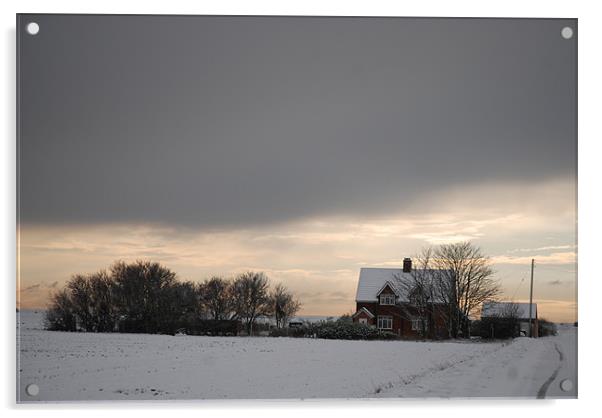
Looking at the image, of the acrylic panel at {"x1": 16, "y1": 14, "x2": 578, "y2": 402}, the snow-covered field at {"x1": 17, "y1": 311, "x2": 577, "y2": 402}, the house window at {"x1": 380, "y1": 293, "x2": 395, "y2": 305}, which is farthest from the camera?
the house window at {"x1": 380, "y1": 293, "x2": 395, "y2": 305}

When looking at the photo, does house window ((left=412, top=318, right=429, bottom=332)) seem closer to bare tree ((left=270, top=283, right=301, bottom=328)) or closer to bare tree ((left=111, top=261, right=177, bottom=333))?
bare tree ((left=270, top=283, right=301, bottom=328))

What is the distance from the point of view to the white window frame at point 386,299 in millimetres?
8211

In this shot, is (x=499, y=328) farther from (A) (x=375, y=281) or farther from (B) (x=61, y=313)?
(B) (x=61, y=313)

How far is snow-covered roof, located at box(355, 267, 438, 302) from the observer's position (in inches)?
330

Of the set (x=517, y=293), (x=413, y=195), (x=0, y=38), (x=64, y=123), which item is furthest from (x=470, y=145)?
(x=0, y=38)

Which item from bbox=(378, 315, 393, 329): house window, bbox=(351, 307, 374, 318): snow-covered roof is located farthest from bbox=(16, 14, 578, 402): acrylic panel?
bbox=(378, 315, 393, 329): house window

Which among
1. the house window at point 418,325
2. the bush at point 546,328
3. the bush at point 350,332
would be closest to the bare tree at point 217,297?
the bush at point 350,332

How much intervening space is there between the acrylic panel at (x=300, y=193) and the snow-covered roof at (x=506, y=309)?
2cm

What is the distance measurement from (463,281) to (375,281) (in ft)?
3.47

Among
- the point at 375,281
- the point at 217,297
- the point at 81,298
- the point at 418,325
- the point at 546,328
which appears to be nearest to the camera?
the point at 546,328

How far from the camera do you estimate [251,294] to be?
8.58 metres

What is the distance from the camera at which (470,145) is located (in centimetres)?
836

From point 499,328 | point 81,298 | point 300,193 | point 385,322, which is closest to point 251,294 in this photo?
point 300,193

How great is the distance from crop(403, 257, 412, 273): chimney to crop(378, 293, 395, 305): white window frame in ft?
1.08
